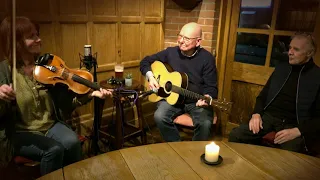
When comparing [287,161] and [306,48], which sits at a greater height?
[306,48]

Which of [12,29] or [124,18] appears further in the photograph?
[124,18]

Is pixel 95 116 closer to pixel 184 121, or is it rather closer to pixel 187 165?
pixel 184 121

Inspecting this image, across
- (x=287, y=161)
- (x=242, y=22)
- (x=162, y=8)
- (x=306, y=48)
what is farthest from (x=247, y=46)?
(x=287, y=161)

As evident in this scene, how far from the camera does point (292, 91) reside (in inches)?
77.9

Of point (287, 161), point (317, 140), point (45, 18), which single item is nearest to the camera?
point (287, 161)

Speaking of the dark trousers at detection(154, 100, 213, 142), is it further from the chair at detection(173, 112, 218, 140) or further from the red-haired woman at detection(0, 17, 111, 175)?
the red-haired woman at detection(0, 17, 111, 175)

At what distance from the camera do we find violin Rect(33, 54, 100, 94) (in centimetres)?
169

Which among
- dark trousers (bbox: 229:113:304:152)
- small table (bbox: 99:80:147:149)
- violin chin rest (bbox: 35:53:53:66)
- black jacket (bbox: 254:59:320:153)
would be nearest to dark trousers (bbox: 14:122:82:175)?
violin chin rest (bbox: 35:53:53:66)

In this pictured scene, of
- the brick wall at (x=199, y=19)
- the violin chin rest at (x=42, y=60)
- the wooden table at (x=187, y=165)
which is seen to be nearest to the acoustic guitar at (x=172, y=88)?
the brick wall at (x=199, y=19)

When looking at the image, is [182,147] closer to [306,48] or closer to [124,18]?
[306,48]

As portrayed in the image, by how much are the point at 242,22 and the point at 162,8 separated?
2.75 ft

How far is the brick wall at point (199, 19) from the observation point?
2.65m

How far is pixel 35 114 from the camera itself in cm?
169

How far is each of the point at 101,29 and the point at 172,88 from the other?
841mm
